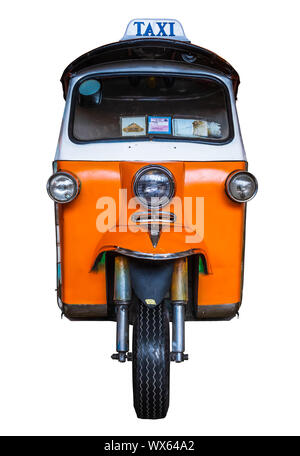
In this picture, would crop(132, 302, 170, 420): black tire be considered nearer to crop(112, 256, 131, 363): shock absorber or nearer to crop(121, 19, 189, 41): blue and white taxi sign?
crop(112, 256, 131, 363): shock absorber

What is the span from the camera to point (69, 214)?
3.96m

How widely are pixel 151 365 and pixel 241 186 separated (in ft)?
4.20

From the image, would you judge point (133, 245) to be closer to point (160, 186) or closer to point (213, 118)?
point (160, 186)

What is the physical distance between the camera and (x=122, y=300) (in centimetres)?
365

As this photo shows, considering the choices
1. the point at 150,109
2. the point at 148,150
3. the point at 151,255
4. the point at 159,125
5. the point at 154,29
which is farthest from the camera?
the point at 150,109

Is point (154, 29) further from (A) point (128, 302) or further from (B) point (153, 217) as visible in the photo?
(A) point (128, 302)

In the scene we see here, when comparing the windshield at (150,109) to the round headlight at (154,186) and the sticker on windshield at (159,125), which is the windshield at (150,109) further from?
the round headlight at (154,186)

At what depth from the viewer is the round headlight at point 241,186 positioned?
12.7ft

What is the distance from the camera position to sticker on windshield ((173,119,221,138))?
4203mm

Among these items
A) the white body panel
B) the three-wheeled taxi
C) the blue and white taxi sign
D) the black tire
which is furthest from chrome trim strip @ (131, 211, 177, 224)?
the blue and white taxi sign

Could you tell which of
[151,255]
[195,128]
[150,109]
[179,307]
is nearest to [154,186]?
[151,255]

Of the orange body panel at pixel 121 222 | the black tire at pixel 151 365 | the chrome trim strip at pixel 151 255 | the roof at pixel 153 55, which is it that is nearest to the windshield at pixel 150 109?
the roof at pixel 153 55

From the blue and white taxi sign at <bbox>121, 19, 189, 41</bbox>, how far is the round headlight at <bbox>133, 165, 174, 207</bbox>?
1144mm

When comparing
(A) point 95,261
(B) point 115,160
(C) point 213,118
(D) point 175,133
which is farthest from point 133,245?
(C) point 213,118
